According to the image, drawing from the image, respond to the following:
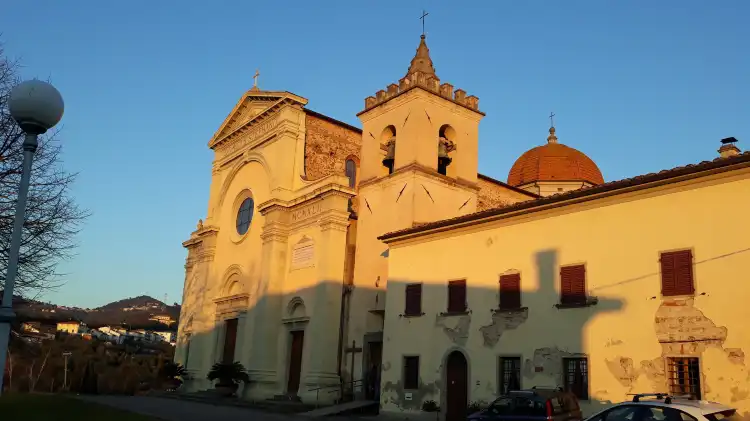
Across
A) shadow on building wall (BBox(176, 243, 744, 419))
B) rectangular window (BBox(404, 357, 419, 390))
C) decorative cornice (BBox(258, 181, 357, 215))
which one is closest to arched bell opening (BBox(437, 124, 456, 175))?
decorative cornice (BBox(258, 181, 357, 215))

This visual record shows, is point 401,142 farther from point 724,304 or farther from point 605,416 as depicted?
point 605,416

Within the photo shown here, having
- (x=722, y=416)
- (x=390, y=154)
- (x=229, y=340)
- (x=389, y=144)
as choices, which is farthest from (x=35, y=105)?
(x=229, y=340)

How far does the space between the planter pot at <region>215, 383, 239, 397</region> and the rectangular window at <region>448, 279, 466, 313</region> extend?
13824mm

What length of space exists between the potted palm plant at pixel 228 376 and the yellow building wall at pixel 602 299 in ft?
29.8

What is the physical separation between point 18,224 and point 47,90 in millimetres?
1540

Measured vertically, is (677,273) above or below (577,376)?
above

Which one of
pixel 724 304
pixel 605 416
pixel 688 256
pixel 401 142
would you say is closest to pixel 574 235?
pixel 688 256

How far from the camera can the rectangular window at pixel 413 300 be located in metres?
21.3

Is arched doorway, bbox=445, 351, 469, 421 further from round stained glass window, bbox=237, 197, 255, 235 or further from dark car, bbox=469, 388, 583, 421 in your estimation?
round stained glass window, bbox=237, 197, 255, 235

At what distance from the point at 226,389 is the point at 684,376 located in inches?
824

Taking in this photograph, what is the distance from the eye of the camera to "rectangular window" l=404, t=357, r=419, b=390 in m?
20.8

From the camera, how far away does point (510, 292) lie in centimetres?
1842

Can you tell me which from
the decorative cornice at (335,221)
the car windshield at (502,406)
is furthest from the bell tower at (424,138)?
the car windshield at (502,406)

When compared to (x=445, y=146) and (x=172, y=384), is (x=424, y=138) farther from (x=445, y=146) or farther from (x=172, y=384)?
(x=172, y=384)
